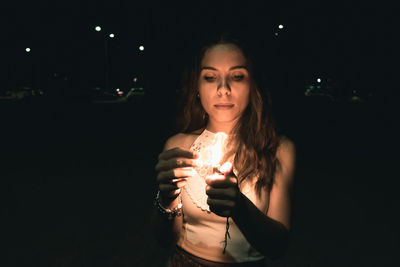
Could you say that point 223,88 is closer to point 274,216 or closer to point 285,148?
point 285,148

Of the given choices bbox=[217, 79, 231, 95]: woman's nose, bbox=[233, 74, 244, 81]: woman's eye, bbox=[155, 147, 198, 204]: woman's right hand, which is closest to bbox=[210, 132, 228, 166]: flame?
bbox=[155, 147, 198, 204]: woman's right hand

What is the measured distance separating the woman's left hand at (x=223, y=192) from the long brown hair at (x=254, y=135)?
559 mm

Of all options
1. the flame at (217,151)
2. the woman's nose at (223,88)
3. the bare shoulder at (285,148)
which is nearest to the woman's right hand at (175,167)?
the flame at (217,151)

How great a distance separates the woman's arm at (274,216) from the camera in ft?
6.21

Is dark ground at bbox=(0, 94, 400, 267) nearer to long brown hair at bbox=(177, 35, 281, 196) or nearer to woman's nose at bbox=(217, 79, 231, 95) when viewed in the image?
long brown hair at bbox=(177, 35, 281, 196)

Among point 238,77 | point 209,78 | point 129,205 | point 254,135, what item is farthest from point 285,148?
point 129,205

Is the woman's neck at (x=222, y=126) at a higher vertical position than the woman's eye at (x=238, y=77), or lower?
lower

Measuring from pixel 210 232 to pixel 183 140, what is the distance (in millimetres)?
807

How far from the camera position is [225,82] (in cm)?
229

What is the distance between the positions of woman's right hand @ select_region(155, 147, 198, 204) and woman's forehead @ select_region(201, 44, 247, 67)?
0.78 metres

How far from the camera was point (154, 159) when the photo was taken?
1043 cm

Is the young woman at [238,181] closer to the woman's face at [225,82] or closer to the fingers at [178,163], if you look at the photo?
the woman's face at [225,82]

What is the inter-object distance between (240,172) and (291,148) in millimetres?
422

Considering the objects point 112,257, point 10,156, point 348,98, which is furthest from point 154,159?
point 348,98
